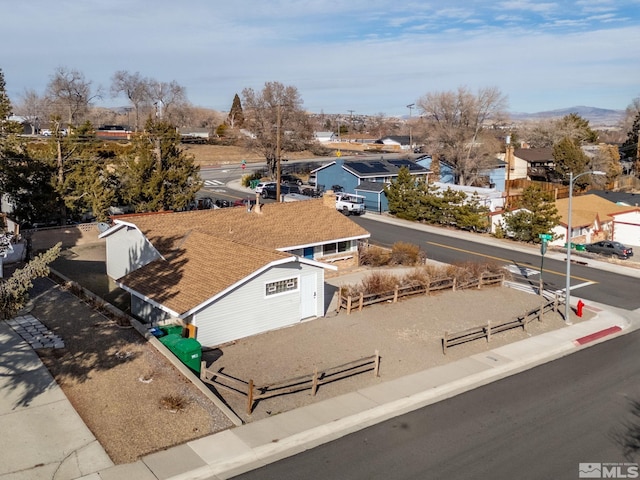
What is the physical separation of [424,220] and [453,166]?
70.8 feet

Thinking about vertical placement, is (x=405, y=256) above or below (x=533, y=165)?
below

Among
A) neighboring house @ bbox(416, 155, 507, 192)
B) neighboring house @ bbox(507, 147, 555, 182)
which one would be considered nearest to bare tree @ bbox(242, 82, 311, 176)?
neighboring house @ bbox(416, 155, 507, 192)

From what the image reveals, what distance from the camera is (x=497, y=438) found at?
1552 cm

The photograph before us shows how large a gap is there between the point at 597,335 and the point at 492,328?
506cm

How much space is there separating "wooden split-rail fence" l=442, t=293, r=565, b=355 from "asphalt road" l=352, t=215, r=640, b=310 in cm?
504

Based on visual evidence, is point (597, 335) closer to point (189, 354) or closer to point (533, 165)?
point (189, 354)

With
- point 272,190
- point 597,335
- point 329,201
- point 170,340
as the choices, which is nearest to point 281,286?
point 170,340

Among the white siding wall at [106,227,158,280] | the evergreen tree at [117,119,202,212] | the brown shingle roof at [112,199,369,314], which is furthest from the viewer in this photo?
the evergreen tree at [117,119,202,212]

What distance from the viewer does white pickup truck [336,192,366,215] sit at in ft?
177

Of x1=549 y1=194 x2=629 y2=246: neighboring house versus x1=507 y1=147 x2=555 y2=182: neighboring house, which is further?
x1=507 y1=147 x2=555 y2=182: neighboring house

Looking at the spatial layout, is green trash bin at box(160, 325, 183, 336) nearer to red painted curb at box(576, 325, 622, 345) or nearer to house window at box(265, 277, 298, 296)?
Answer: house window at box(265, 277, 298, 296)

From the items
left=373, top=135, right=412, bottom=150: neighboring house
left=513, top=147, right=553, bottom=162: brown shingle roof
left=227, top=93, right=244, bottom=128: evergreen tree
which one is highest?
left=227, top=93, right=244, bottom=128: evergreen tree

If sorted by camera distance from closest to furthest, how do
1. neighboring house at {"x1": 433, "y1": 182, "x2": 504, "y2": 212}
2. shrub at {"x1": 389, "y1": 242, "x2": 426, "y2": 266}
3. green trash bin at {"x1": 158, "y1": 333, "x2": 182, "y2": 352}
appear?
green trash bin at {"x1": 158, "y1": 333, "x2": 182, "y2": 352}, shrub at {"x1": 389, "y1": 242, "x2": 426, "y2": 266}, neighboring house at {"x1": 433, "y1": 182, "x2": 504, "y2": 212}

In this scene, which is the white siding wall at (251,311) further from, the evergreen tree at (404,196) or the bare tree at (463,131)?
the bare tree at (463,131)
